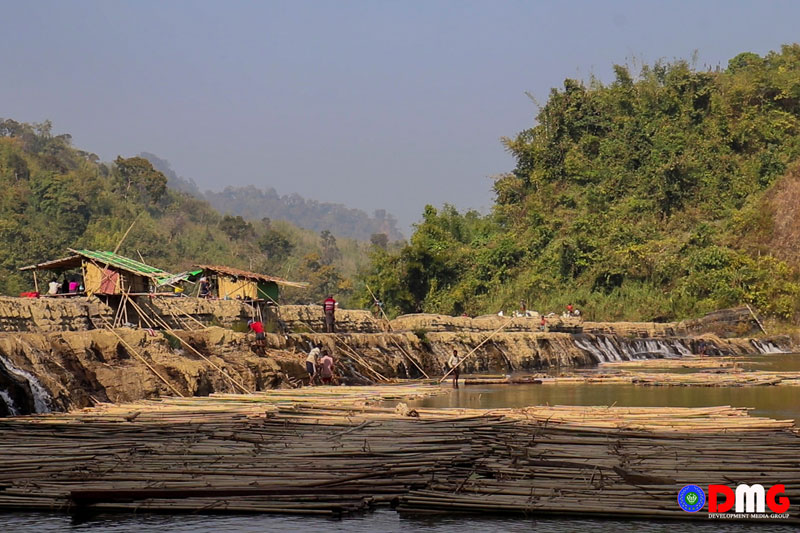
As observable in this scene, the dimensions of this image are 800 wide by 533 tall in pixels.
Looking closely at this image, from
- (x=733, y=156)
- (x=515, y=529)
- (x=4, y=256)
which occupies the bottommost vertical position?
(x=515, y=529)

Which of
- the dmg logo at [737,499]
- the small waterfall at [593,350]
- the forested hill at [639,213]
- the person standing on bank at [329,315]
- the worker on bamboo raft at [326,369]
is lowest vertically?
the dmg logo at [737,499]

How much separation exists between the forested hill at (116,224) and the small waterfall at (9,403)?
3264 centimetres

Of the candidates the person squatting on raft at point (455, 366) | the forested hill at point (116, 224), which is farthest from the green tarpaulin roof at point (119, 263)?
the forested hill at point (116, 224)

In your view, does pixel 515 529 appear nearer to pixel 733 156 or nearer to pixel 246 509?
pixel 246 509

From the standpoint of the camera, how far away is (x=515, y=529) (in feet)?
33.7

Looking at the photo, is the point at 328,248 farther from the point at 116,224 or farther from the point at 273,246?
the point at 116,224

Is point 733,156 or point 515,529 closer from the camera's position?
point 515,529

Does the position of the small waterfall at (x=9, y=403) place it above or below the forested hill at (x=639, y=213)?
below

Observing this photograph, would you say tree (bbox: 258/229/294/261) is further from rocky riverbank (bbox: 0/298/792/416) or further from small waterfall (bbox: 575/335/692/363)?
small waterfall (bbox: 575/335/692/363)

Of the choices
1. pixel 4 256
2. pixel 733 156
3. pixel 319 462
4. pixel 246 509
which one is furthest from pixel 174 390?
pixel 733 156

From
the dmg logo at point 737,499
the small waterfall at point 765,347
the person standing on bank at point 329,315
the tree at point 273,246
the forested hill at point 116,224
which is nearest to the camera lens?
the dmg logo at point 737,499

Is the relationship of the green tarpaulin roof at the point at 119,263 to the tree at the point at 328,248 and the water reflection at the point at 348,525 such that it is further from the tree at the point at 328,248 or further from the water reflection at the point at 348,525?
the tree at the point at 328,248

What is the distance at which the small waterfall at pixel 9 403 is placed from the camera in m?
17.2

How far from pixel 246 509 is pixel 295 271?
67589mm
